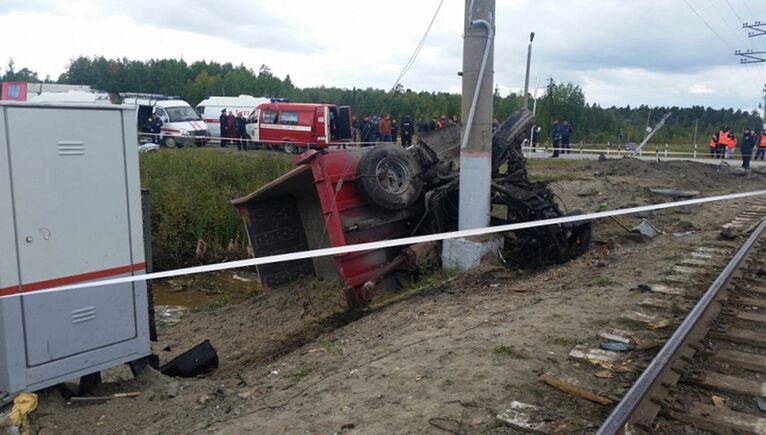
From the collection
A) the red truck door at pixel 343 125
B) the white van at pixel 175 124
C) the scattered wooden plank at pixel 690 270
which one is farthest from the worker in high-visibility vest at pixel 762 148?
the white van at pixel 175 124

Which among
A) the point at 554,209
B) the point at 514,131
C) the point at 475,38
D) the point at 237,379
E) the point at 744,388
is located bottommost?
the point at 237,379

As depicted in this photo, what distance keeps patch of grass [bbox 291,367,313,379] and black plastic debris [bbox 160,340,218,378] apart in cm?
124

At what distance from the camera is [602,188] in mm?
13578

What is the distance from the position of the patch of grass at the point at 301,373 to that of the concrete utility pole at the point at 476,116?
11.5ft

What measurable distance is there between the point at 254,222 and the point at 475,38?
12.4 feet

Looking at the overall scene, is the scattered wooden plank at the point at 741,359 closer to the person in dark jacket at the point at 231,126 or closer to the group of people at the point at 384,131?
the group of people at the point at 384,131

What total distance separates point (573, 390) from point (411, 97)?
5699cm

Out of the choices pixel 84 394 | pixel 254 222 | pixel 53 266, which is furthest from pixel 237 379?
pixel 254 222

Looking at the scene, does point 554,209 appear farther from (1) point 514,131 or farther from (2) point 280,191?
(2) point 280,191

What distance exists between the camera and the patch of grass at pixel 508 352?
14.6 feet

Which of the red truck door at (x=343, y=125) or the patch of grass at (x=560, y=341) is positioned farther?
the red truck door at (x=343, y=125)

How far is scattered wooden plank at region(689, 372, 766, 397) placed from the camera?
3861 mm

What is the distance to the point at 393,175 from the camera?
822 centimetres

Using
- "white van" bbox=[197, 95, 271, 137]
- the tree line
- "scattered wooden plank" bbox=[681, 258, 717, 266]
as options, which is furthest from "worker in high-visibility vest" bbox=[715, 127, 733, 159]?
"scattered wooden plank" bbox=[681, 258, 717, 266]
